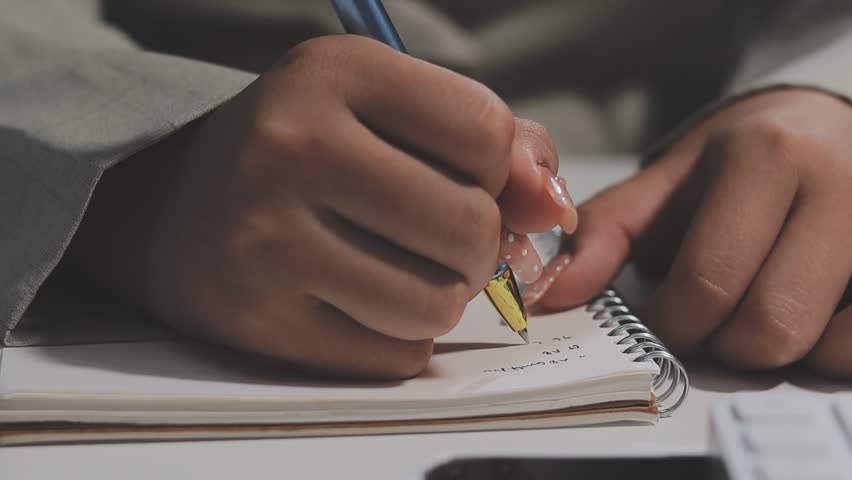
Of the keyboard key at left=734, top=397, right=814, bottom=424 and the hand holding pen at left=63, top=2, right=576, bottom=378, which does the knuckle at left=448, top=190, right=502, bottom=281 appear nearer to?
the hand holding pen at left=63, top=2, right=576, bottom=378

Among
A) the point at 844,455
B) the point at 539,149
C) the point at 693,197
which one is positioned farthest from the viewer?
the point at 693,197

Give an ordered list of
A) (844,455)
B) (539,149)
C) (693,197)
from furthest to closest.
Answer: (693,197)
(539,149)
(844,455)

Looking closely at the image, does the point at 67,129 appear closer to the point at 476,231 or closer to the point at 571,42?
the point at 476,231

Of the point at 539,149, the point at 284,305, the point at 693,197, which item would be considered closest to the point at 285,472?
the point at 284,305

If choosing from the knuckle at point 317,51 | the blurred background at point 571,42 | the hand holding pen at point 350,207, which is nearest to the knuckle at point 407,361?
the hand holding pen at point 350,207

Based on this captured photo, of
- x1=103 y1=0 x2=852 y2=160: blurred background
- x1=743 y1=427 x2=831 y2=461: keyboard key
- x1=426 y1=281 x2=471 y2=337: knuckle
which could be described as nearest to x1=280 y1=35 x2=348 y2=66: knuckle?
x1=426 y1=281 x2=471 y2=337: knuckle

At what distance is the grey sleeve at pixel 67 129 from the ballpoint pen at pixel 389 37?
66 mm

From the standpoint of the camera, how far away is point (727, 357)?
0.41m

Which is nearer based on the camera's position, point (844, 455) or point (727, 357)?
point (844, 455)

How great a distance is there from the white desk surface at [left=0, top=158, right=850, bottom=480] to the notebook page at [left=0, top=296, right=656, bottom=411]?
0.02 m

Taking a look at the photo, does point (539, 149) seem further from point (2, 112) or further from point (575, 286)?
point (2, 112)

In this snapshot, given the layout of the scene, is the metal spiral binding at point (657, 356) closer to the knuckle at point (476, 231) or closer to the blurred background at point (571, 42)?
the knuckle at point (476, 231)

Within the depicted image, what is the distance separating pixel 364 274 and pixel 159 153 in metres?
0.12

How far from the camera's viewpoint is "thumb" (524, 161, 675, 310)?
0.45m
